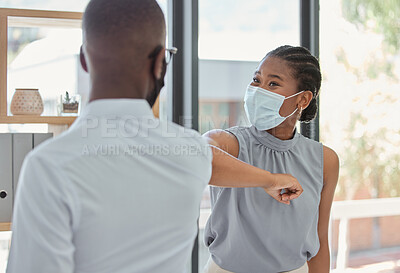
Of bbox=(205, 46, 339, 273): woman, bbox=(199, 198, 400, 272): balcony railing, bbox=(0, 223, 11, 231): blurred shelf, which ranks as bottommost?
bbox=(199, 198, 400, 272): balcony railing

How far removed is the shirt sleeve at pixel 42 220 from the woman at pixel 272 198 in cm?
68

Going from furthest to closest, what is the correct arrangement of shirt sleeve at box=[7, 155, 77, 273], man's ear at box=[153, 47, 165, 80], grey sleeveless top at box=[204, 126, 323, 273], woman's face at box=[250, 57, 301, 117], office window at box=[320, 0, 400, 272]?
office window at box=[320, 0, 400, 272], woman's face at box=[250, 57, 301, 117], grey sleeveless top at box=[204, 126, 323, 273], man's ear at box=[153, 47, 165, 80], shirt sleeve at box=[7, 155, 77, 273]

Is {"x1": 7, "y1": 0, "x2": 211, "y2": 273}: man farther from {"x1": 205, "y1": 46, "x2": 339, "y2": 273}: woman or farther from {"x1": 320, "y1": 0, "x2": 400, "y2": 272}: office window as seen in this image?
{"x1": 320, "y1": 0, "x2": 400, "y2": 272}: office window

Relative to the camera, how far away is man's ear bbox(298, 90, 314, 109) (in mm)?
1462

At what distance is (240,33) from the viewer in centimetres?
219

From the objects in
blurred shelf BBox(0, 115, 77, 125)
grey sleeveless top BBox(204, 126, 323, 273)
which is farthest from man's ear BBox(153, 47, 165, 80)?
blurred shelf BBox(0, 115, 77, 125)

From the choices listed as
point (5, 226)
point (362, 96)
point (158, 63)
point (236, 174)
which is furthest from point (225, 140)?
point (362, 96)

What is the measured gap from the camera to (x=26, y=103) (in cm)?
154

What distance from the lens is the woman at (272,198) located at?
1.31 m

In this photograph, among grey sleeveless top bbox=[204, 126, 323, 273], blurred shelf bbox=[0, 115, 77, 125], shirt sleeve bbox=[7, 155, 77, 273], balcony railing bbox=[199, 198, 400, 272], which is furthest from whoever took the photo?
balcony railing bbox=[199, 198, 400, 272]

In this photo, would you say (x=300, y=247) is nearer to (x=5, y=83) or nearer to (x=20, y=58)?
(x=5, y=83)

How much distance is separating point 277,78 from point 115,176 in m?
0.90

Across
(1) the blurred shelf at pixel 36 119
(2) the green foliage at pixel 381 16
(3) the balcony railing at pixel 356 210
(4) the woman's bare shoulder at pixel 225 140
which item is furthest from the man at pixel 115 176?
(2) the green foliage at pixel 381 16

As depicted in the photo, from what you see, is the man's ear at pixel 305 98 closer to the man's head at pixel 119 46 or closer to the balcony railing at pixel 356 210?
the man's head at pixel 119 46
